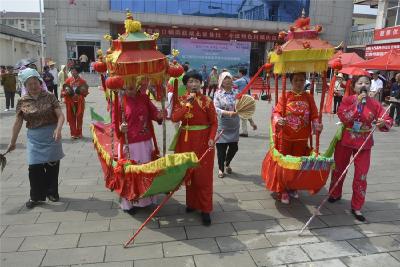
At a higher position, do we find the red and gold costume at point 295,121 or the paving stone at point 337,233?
the red and gold costume at point 295,121

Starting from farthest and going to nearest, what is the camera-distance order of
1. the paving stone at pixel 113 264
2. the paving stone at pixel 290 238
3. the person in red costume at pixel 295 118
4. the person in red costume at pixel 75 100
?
the person in red costume at pixel 75 100
the person in red costume at pixel 295 118
the paving stone at pixel 290 238
the paving stone at pixel 113 264

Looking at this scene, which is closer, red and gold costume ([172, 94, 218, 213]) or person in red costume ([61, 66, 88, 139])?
red and gold costume ([172, 94, 218, 213])

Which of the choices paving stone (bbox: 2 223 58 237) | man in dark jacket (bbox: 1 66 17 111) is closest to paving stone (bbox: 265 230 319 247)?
paving stone (bbox: 2 223 58 237)

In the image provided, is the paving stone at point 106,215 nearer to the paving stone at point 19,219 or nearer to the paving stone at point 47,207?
the paving stone at point 47,207

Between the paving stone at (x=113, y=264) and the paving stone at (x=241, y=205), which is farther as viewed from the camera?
the paving stone at (x=241, y=205)

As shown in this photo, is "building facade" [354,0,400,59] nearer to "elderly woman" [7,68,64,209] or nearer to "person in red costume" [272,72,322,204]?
"person in red costume" [272,72,322,204]

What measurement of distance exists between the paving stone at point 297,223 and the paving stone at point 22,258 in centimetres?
243

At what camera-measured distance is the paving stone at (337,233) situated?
11.5 ft

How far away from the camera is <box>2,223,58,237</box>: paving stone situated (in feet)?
11.4

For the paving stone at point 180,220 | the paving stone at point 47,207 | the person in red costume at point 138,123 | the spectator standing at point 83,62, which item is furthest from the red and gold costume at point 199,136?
the spectator standing at point 83,62

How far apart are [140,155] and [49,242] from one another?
124cm

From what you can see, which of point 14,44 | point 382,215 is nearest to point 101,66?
point 382,215

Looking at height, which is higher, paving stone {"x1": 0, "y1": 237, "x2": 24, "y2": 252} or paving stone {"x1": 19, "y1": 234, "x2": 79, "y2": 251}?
paving stone {"x1": 19, "y1": 234, "x2": 79, "y2": 251}

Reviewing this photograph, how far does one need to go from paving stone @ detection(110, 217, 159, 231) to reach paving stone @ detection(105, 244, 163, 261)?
381mm
